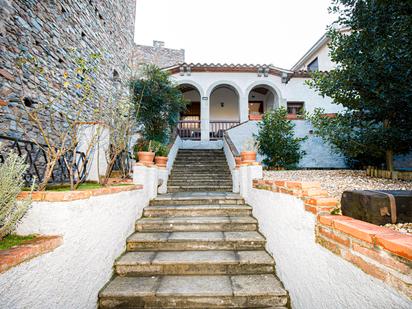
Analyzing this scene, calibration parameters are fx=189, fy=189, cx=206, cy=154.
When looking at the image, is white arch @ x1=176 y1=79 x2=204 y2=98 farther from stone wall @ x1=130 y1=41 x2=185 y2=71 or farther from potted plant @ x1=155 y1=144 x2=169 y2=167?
stone wall @ x1=130 y1=41 x2=185 y2=71

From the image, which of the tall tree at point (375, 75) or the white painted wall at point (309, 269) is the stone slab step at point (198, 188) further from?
the tall tree at point (375, 75)

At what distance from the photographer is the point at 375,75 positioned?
12.4ft

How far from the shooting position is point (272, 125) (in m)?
6.40

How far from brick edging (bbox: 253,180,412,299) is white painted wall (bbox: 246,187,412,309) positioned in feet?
0.17

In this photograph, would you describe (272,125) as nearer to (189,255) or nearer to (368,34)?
(368,34)

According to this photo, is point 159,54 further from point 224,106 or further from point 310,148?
point 310,148

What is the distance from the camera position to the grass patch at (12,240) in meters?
1.27

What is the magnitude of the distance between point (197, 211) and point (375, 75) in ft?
14.4

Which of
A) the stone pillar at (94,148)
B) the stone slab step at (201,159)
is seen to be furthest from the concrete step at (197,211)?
the stone slab step at (201,159)

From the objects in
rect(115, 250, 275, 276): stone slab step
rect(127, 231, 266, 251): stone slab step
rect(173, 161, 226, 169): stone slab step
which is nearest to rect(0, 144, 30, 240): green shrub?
rect(115, 250, 275, 276): stone slab step

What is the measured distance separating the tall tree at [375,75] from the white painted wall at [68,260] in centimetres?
510

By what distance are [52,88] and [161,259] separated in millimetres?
4509

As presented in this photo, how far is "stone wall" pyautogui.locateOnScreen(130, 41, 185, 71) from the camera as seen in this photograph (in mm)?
14172

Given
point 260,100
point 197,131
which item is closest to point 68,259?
point 197,131
